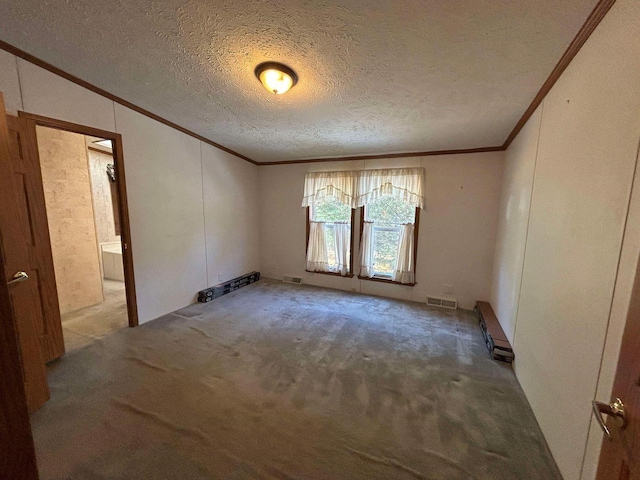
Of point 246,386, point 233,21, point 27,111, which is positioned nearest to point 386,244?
point 246,386

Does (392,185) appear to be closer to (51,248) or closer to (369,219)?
(369,219)

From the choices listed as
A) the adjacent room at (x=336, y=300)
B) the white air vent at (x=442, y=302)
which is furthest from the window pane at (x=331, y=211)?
the white air vent at (x=442, y=302)

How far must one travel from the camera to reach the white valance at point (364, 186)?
3660 millimetres

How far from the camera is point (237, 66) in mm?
1903

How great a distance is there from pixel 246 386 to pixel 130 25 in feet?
8.70

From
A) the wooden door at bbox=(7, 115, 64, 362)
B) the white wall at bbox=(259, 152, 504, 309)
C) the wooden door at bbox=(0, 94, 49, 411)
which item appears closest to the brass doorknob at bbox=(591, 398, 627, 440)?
the wooden door at bbox=(0, 94, 49, 411)

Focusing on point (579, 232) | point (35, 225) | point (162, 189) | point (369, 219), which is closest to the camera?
point (579, 232)

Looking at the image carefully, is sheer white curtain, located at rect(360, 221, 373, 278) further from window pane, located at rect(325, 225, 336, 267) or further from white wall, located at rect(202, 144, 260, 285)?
white wall, located at rect(202, 144, 260, 285)

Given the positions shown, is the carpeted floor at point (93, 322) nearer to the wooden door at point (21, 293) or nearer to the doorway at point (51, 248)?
the doorway at point (51, 248)

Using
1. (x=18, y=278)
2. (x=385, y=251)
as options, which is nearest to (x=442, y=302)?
(x=385, y=251)

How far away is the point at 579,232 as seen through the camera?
4.30 feet

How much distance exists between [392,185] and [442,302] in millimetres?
1900

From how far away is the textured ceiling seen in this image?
4.59 ft

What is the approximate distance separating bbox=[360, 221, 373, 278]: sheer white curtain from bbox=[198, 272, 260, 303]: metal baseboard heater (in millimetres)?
2056
